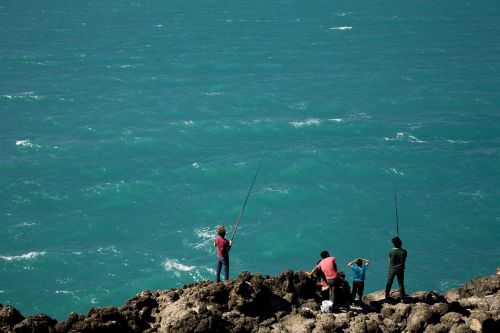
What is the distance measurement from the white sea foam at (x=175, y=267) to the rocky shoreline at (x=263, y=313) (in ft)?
111

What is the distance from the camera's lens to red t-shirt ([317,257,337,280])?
23.3 m

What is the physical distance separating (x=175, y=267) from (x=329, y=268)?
3747 cm

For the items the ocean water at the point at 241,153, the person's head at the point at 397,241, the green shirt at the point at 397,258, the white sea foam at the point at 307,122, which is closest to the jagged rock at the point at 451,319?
the green shirt at the point at 397,258

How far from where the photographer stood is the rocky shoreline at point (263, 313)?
2089cm

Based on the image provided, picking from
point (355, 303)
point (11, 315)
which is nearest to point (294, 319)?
point (355, 303)

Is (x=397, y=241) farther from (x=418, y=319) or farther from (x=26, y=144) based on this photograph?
(x=26, y=144)

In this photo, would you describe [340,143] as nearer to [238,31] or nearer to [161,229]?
[161,229]

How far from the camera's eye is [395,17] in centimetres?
14700

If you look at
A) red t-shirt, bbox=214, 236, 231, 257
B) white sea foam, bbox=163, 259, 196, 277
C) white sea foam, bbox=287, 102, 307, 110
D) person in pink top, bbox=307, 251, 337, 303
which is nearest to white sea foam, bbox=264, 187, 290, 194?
white sea foam, bbox=163, 259, 196, 277

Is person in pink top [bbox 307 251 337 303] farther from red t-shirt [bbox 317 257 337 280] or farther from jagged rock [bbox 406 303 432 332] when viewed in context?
jagged rock [bbox 406 303 432 332]

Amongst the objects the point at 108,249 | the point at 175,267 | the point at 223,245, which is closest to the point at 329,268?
the point at 223,245

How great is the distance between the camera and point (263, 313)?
23281 mm

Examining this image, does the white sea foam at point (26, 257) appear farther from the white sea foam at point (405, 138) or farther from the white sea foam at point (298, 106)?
the white sea foam at point (298, 106)

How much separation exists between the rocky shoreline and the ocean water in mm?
32041
